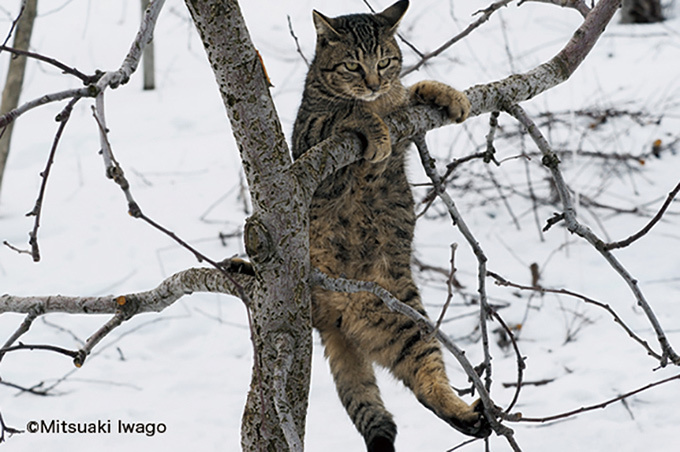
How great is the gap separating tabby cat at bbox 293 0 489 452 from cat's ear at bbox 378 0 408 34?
105 mm

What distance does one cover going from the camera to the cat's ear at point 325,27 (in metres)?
2.66

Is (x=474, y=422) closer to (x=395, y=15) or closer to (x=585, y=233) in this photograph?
(x=585, y=233)

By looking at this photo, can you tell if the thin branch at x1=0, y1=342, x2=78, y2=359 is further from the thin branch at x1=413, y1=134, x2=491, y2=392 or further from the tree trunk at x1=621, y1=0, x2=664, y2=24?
the tree trunk at x1=621, y1=0, x2=664, y2=24

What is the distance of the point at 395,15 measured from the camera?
2.75 meters

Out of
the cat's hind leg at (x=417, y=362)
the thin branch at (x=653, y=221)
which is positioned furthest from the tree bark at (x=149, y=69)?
the thin branch at (x=653, y=221)

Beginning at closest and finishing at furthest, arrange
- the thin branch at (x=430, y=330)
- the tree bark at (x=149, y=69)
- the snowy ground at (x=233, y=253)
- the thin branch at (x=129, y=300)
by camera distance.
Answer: the thin branch at (x=430, y=330) → the thin branch at (x=129, y=300) → the snowy ground at (x=233, y=253) → the tree bark at (x=149, y=69)

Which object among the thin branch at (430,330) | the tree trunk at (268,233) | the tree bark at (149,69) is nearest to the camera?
the tree trunk at (268,233)

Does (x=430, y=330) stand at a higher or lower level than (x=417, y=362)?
lower

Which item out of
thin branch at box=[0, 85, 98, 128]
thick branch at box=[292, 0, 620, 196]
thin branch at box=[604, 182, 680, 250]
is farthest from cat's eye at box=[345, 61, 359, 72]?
thin branch at box=[0, 85, 98, 128]

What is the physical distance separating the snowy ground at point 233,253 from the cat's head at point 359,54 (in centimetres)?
141

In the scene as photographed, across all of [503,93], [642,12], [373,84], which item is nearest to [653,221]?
[503,93]

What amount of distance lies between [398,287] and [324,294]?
0.26 metres

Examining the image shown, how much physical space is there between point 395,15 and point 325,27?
28 cm
